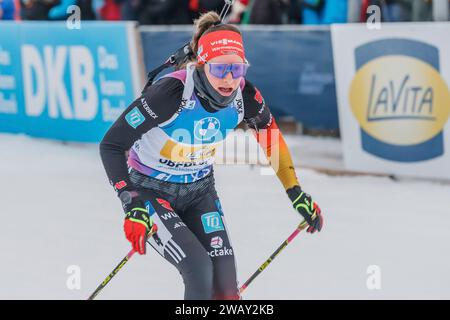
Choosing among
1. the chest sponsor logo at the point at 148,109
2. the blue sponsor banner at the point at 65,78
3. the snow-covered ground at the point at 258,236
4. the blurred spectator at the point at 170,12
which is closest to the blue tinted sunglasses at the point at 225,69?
the chest sponsor logo at the point at 148,109

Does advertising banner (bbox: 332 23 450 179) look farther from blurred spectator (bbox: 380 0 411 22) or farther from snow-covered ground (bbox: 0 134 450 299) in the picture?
blurred spectator (bbox: 380 0 411 22)

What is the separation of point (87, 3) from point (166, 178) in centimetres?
760

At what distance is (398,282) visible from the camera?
236 inches

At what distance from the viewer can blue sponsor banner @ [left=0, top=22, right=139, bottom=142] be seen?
1001cm

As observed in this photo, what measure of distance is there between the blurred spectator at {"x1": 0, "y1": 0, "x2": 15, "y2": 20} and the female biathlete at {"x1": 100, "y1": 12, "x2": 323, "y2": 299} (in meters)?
8.49

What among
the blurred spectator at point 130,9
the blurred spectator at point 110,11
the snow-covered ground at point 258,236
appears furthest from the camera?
the blurred spectator at point 110,11

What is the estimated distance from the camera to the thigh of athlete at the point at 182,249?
174 inches

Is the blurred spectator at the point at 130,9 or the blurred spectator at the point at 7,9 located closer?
the blurred spectator at the point at 130,9

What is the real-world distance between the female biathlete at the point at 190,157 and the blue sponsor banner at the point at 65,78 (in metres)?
5.17

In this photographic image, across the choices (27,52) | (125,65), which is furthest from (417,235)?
(27,52)

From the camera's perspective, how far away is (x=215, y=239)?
466 cm

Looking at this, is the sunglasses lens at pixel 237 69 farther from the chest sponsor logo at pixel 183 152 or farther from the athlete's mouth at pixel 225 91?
the chest sponsor logo at pixel 183 152

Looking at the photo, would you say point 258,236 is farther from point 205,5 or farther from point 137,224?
point 205,5

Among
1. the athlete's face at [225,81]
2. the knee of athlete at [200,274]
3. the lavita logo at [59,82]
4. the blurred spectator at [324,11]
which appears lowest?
the lavita logo at [59,82]
